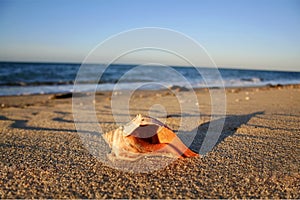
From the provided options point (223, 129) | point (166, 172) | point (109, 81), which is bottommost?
point (166, 172)

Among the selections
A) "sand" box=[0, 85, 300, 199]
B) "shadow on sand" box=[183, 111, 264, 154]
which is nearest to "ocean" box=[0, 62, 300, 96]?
"shadow on sand" box=[183, 111, 264, 154]

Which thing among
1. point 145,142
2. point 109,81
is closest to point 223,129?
point 145,142

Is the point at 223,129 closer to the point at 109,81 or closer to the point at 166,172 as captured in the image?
the point at 166,172

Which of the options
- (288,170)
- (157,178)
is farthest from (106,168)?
(288,170)

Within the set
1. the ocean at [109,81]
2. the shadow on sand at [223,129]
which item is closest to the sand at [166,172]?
the shadow on sand at [223,129]

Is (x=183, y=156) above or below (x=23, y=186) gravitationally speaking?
above

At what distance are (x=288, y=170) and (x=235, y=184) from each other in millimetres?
547

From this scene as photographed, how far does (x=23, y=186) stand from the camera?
1.82 m

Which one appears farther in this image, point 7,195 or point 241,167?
point 241,167

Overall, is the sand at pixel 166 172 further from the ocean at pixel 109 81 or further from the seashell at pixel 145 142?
the ocean at pixel 109 81

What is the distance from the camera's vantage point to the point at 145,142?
2232mm

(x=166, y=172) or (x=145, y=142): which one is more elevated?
(x=145, y=142)

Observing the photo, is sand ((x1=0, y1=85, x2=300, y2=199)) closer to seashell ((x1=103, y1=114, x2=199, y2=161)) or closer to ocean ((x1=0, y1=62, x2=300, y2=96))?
seashell ((x1=103, y1=114, x2=199, y2=161))

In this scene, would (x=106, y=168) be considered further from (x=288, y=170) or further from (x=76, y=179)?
(x=288, y=170)
